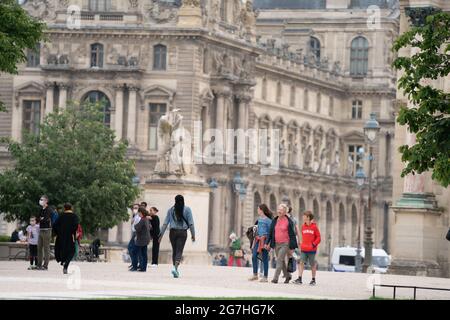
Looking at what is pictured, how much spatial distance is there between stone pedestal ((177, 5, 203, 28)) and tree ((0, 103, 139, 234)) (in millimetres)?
27129

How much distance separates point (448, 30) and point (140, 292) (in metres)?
7.95

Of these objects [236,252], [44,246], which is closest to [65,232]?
[44,246]

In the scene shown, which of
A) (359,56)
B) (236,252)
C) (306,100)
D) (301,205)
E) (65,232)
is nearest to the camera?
(65,232)

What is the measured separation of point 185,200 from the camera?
70.6 m

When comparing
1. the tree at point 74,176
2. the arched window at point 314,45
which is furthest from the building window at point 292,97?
the tree at point 74,176

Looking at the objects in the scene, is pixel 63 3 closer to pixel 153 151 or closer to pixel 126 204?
pixel 153 151

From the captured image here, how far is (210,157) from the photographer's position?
13162 cm

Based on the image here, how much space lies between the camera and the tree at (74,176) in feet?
300

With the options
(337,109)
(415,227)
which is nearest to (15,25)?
(415,227)

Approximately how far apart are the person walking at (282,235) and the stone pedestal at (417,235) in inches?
486

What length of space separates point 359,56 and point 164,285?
131m

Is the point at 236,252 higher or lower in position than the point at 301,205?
lower

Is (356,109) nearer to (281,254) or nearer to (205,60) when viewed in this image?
(205,60)

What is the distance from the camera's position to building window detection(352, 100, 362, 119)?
6816 inches
